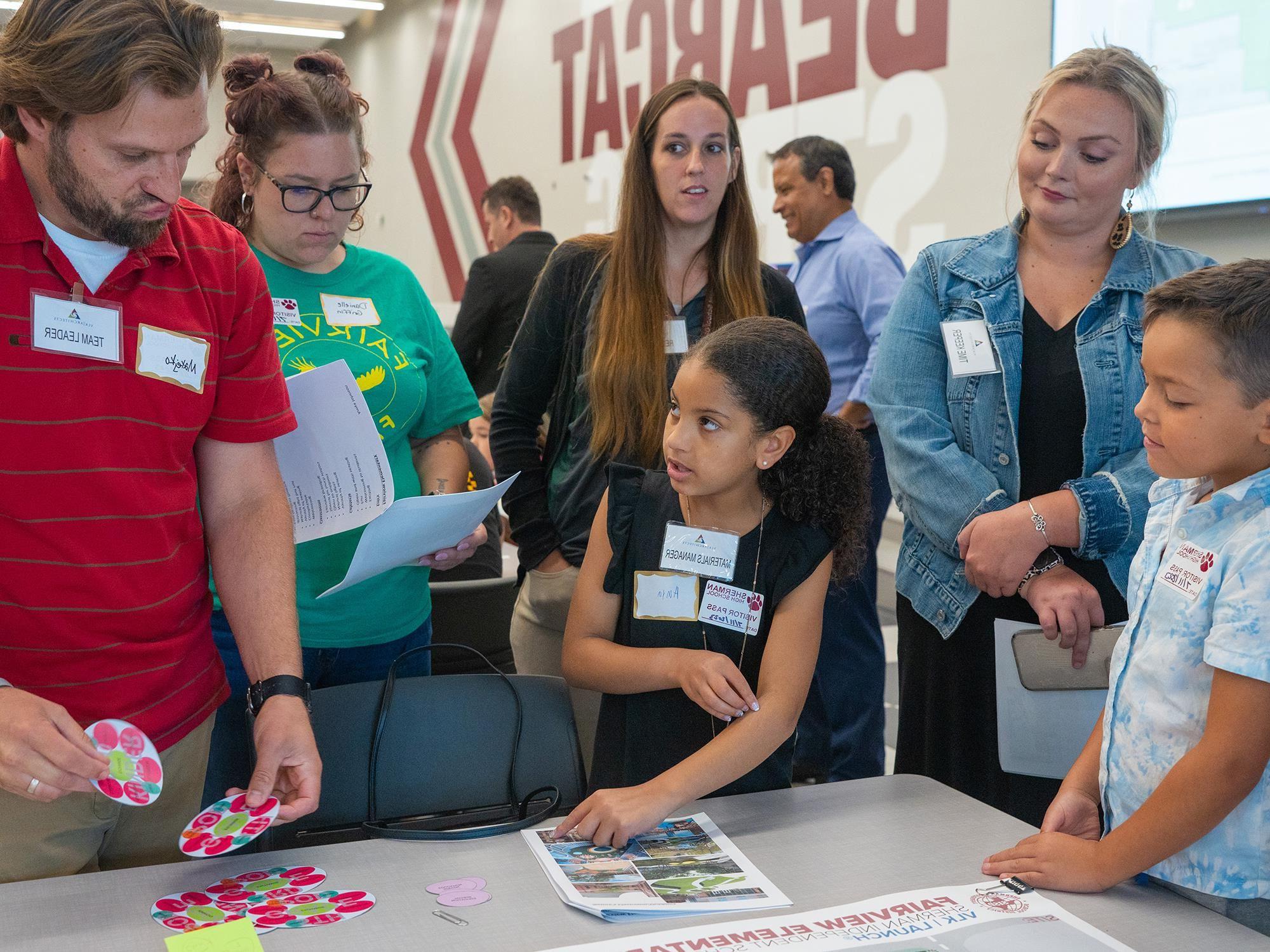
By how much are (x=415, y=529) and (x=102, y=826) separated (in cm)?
54

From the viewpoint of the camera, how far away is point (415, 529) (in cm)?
161

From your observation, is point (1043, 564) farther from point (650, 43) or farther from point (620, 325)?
point (650, 43)

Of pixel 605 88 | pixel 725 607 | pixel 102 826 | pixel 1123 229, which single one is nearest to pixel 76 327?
pixel 102 826

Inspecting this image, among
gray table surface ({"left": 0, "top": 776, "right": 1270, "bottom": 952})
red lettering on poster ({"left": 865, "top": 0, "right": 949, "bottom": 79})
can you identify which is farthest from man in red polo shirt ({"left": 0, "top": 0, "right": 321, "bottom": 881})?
red lettering on poster ({"left": 865, "top": 0, "right": 949, "bottom": 79})

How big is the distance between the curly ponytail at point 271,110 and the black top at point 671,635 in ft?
2.47

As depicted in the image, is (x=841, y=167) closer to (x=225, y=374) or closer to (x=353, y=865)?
(x=225, y=374)

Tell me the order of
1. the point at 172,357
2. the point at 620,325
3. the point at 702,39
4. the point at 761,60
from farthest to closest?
1. the point at 702,39
2. the point at 761,60
3. the point at 620,325
4. the point at 172,357

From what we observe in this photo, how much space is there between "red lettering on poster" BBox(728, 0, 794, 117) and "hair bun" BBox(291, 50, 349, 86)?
3.93m

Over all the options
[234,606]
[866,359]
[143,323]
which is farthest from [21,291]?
[866,359]

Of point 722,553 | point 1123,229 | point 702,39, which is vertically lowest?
point 722,553

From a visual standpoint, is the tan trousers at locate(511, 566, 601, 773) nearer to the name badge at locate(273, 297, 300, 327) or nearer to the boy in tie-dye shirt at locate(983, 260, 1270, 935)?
the name badge at locate(273, 297, 300, 327)

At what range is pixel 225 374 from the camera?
1.39m

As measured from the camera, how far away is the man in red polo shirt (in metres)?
1.17

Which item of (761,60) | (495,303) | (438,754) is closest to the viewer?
(438,754)
